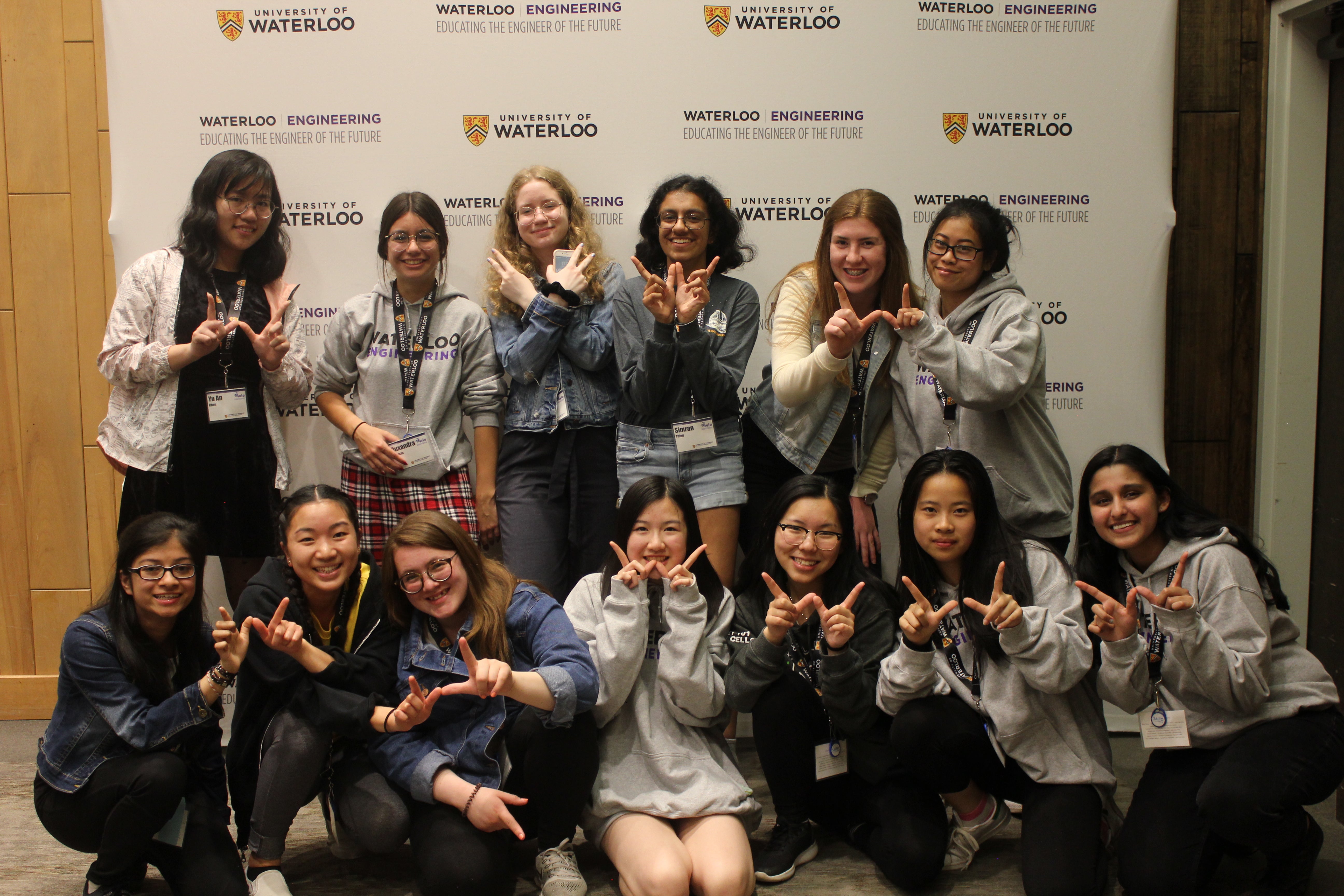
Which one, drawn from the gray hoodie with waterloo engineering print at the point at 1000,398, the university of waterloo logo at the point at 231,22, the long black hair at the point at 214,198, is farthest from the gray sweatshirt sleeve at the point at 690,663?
the university of waterloo logo at the point at 231,22

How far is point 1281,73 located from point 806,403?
2.04 metres

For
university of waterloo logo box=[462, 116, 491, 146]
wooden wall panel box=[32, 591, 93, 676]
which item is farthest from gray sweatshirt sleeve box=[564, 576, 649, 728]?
wooden wall panel box=[32, 591, 93, 676]

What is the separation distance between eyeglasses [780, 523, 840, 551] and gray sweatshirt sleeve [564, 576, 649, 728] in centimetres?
38

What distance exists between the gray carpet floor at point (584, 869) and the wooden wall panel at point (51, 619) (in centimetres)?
92

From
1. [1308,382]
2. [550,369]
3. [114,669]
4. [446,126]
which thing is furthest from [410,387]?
[1308,382]

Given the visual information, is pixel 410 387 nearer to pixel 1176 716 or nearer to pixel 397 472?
pixel 397 472

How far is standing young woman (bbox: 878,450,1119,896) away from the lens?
82.7 inches

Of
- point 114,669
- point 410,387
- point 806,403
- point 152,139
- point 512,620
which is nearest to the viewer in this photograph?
point 114,669

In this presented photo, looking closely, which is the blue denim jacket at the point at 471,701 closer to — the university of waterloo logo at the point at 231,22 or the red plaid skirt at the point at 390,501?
the red plaid skirt at the point at 390,501

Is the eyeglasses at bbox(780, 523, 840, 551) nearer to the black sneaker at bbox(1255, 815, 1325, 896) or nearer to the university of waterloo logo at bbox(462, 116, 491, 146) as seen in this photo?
the black sneaker at bbox(1255, 815, 1325, 896)

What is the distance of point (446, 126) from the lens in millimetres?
3166

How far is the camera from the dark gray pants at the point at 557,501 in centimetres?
286

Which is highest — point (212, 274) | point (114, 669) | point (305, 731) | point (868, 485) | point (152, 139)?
point (152, 139)

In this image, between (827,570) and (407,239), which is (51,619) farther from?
(827,570)
